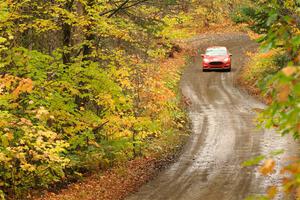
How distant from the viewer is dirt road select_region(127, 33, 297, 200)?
1241 cm

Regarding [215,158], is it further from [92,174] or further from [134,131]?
[92,174]

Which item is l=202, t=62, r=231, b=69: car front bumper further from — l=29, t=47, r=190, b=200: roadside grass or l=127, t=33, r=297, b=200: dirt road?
l=29, t=47, r=190, b=200: roadside grass

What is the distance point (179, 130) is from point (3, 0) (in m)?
11.5

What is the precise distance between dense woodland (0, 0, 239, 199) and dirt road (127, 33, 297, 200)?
1717mm

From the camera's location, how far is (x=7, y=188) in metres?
11.5

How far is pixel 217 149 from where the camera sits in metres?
17.0

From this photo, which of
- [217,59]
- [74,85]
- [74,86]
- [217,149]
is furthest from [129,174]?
[217,59]

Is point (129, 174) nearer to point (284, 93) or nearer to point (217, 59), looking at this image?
point (284, 93)

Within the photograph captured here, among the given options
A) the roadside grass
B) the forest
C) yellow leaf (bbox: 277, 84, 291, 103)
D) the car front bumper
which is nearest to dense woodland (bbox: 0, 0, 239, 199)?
the forest

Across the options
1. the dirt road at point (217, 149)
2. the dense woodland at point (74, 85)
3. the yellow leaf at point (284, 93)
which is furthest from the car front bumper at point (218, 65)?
the yellow leaf at point (284, 93)

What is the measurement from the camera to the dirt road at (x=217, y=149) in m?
12.4

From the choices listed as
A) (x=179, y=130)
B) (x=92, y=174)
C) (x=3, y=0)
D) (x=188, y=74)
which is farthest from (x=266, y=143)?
(x=188, y=74)

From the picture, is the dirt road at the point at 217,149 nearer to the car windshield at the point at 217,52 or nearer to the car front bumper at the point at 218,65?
the car front bumper at the point at 218,65

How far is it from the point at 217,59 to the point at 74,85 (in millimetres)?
22744
